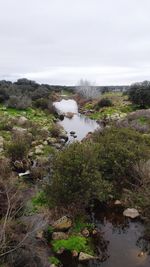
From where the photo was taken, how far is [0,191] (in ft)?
50.0

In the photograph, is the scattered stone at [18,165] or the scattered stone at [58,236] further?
the scattered stone at [18,165]

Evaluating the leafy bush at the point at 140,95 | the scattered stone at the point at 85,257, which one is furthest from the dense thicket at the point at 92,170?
the leafy bush at the point at 140,95

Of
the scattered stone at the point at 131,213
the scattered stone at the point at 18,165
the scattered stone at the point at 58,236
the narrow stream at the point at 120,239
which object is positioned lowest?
the narrow stream at the point at 120,239

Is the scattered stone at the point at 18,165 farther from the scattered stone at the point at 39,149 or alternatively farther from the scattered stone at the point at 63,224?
the scattered stone at the point at 63,224

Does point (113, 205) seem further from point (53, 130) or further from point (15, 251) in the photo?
point (53, 130)

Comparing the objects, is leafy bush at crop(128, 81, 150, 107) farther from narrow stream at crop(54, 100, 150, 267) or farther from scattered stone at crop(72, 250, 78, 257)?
Answer: scattered stone at crop(72, 250, 78, 257)

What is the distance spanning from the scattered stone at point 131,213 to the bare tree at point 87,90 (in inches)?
2868

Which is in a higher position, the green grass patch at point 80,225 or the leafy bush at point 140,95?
the leafy bush at point 140,95

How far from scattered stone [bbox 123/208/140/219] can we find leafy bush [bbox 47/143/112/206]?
1302mm

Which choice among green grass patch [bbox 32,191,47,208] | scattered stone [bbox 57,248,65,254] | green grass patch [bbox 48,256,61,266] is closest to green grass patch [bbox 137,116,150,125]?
green grass patch [bbox 32,191,47,208]

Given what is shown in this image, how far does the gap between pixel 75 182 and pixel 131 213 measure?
3.31m

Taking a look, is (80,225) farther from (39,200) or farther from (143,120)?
(143,120)

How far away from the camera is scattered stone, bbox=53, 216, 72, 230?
50.1ft

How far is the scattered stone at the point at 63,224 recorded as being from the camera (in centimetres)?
1527
